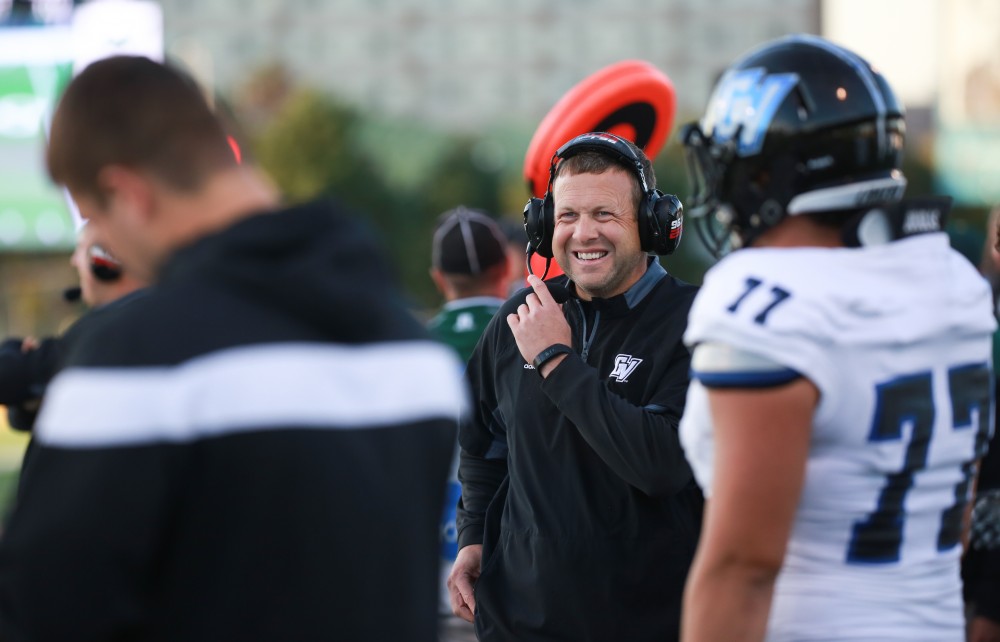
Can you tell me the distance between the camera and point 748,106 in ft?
6.77

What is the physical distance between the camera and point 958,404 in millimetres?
2045

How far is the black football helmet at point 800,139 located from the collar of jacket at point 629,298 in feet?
3.34

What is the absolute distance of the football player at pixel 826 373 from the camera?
1876 millimetres

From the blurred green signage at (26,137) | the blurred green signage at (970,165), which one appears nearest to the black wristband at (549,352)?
the blurred green signage at (26,137)

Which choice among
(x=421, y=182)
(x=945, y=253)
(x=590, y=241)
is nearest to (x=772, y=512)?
(x=945, y=253)

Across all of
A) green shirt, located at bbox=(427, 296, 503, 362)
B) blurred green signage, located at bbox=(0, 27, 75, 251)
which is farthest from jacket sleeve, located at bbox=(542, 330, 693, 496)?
blurred green signage, located at bbox=(0, 27, 75, 251)

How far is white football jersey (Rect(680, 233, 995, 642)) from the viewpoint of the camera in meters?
1.88

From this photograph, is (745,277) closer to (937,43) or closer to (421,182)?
(421,182)

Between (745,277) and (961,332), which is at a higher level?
(745,277)

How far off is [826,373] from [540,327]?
→ 1240 millimetres

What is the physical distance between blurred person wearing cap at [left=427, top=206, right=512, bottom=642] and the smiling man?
193 centimetres

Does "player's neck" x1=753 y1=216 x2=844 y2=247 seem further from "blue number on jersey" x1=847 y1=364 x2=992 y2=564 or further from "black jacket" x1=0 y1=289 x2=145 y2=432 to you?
"black jacket" x1=0 y1=289 x2=145 y2=432

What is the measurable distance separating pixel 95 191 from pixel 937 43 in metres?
73.5

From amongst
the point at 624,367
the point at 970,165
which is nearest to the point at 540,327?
the point at 624,367
